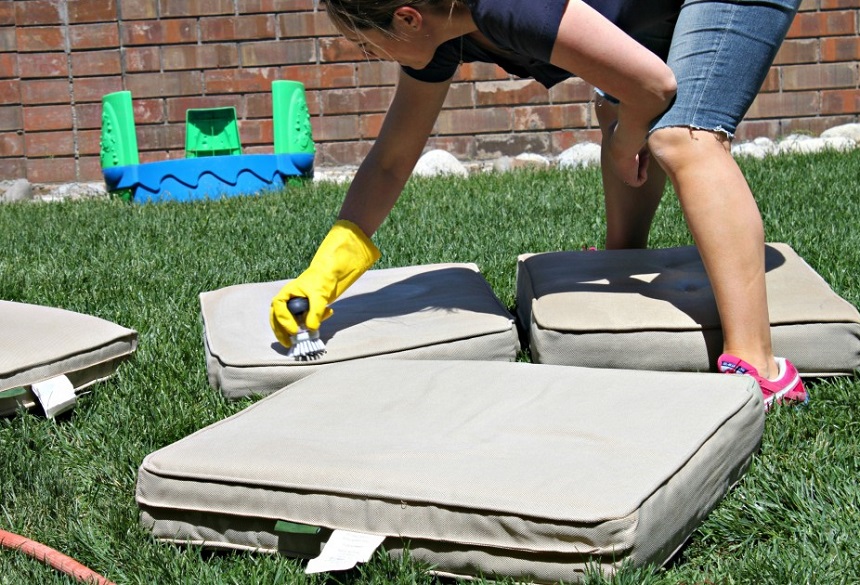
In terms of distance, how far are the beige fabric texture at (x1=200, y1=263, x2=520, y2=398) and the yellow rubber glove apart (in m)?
0.07

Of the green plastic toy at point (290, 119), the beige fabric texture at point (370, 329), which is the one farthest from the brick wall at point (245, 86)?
A: the beige fabric texture at point (370, 329)

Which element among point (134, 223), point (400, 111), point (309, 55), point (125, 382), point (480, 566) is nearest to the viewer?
point (480, 566)

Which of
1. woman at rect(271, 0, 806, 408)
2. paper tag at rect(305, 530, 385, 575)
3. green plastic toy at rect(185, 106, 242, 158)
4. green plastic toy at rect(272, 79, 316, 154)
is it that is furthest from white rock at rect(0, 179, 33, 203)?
paper tag at rect(305, 530, 385, 575)

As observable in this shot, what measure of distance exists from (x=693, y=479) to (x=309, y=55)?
4.89 meters

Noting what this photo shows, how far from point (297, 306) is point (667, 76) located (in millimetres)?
904

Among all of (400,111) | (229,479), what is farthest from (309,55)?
(229,479)

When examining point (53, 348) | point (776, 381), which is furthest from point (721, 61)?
point (53, 348)

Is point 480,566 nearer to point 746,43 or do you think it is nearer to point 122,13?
point 746,43

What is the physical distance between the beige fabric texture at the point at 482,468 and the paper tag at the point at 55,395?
535mm

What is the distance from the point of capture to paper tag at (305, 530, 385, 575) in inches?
50.9

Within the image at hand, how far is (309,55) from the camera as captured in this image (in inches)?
230

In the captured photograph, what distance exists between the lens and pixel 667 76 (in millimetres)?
1955

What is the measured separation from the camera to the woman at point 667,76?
189cm

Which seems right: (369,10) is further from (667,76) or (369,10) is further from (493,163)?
(493,163)
